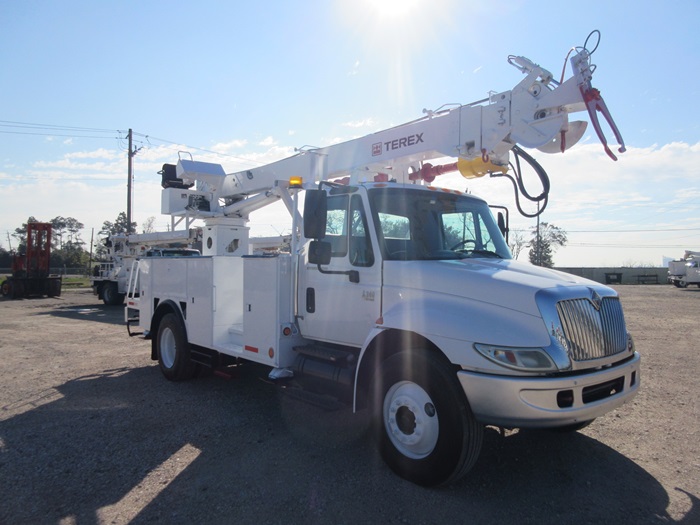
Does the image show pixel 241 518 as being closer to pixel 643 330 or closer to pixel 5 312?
pixel 643 330

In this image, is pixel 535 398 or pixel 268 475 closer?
pixel 535 398

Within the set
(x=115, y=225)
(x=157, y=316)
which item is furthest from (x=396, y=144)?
(x=115, y=225)

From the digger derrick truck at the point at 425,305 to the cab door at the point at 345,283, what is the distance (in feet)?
0.05

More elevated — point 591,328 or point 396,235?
point 396,235

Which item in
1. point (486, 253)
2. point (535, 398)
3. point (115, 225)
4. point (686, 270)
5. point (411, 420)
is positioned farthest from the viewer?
point (115, 225)

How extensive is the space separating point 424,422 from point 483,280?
124 cm

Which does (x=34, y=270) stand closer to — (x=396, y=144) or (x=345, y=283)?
(x=396, y=144)

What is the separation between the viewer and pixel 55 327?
14.0 meters

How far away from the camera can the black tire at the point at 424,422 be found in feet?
11.8

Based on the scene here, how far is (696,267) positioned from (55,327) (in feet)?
143

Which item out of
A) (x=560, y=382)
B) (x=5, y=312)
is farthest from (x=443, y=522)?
(x=5, y=312)

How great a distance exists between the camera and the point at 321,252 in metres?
4.66

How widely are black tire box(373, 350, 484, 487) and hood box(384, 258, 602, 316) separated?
1.98 feet

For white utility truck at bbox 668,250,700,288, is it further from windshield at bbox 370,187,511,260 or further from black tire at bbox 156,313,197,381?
black tire at bbox 156,313,197,381
